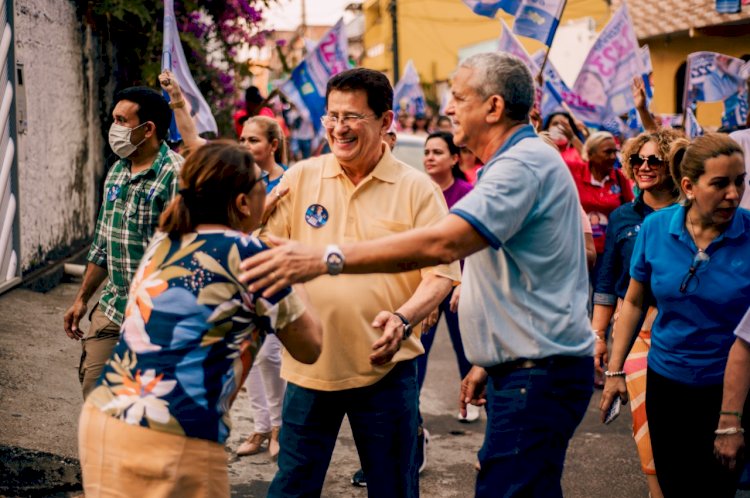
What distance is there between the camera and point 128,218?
478cm

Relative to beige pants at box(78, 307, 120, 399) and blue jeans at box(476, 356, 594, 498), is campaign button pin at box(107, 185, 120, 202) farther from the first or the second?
blue jeans at box(476, 356, 594, 498)

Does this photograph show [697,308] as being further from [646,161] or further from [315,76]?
[315,76]

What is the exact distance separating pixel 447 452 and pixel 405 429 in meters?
2.63

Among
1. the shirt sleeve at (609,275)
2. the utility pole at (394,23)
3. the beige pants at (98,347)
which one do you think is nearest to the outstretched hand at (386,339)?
the beige pants at (98,347)

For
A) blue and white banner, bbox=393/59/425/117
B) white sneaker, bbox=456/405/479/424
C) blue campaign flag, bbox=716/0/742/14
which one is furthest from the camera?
blue and white banner, bbox=393/59/425/117

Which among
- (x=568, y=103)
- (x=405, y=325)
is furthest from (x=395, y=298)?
(x=568, y=103)

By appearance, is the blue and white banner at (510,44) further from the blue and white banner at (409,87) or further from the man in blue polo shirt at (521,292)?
the blue and white banner at (409,87)

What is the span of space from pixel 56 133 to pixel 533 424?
6.93 metres

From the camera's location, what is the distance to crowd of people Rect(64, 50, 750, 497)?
2832mm

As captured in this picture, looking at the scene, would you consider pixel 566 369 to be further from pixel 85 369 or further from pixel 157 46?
pixel 157 46

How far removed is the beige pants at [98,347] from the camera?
4809mm

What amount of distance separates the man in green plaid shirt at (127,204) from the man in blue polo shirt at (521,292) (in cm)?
196

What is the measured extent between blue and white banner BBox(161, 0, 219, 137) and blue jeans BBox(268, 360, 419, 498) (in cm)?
309

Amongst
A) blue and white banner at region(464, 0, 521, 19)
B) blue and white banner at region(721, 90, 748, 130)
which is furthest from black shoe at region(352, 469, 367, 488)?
blue and white banner at region(721, 90, 748, 130)
